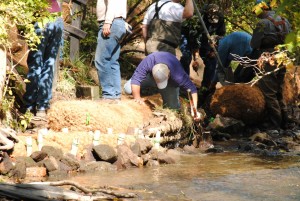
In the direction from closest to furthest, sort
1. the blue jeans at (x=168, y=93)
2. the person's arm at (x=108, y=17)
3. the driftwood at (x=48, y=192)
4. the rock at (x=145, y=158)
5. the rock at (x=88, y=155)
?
the driftwood at (x=48, y=192), the rock at (x=88, y=155), the rock at (x=145, y=158), the person's arm at (x=108, y=17), the blue jeans at (x=168, y=93)

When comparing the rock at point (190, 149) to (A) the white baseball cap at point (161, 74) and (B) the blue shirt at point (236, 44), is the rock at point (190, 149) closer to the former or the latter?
(A) the white baseball cap at point (161, 74)

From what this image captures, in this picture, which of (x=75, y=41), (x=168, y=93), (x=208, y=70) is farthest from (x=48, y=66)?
(x=208, y=70)

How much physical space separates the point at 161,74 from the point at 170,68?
0.16m

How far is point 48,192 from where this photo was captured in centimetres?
585

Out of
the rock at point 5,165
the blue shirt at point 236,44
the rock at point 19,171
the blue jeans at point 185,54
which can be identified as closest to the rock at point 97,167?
the rock at point 19,171

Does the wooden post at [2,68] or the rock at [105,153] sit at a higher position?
the wooden post at [2,68]

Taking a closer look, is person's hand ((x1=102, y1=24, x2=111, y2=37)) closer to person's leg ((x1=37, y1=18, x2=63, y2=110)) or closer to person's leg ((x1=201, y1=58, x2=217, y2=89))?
person's leg ((x1=37, y1=18, x2=63, y2=110))

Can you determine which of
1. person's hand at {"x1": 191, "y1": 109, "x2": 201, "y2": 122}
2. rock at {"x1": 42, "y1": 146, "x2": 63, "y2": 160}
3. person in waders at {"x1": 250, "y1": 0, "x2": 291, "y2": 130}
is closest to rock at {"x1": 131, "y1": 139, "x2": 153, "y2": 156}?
rock at {"x1": 42, "y1": 146, "x2": 63, "y2": 160}

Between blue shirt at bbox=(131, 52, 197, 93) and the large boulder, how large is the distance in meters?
3.49

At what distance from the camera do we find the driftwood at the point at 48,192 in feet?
18.7

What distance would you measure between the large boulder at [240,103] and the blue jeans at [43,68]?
204 inches

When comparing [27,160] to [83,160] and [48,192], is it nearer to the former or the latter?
[83,160]

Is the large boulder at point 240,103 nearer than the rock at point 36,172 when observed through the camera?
No

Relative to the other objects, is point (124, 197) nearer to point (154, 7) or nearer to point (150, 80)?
point (150, 80)
